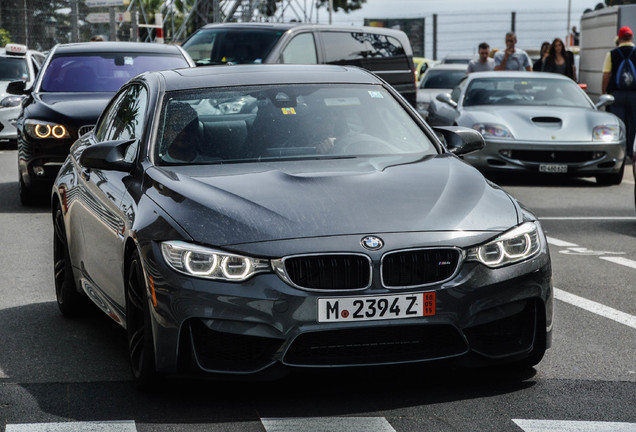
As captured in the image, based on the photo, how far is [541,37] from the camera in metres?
55.5

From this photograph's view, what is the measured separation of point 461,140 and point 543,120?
8637mm

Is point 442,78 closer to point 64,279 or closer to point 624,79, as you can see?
point 624,79

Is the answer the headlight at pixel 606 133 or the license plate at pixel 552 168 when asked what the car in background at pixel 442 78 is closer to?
the headlight at pixel 606 133

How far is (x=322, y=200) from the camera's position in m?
5.22

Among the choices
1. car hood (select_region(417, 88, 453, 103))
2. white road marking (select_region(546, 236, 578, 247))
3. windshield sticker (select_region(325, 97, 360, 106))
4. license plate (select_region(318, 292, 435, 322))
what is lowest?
car hood (select_region(417, 88, 453, 103))

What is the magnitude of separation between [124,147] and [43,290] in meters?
2.09

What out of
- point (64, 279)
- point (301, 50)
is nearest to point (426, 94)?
point (301, 50)

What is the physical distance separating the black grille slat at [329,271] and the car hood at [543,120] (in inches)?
405

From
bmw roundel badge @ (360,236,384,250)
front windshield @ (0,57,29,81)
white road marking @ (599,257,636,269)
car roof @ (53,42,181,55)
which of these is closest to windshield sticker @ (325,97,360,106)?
bmw roundel badge @ (360,236,384,250)

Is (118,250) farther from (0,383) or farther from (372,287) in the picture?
(372,287)

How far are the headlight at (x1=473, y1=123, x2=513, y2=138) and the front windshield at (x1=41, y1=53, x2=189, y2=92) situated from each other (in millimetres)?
3690

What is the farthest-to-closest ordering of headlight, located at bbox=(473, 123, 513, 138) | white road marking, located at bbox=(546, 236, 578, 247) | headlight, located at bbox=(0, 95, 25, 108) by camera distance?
headlight, located at bbox=(0, 95, 25, 108) → headlight, located at bbox=(473, 123, 513, 138) → white road marking, located at bbox=(546, 236, 578, 247)

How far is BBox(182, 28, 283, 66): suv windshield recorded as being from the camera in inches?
656

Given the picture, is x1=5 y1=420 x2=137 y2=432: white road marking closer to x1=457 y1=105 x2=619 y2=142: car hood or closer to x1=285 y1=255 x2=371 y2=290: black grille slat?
x1=285 y1=255 x2=371 y2=290: black grille slat
